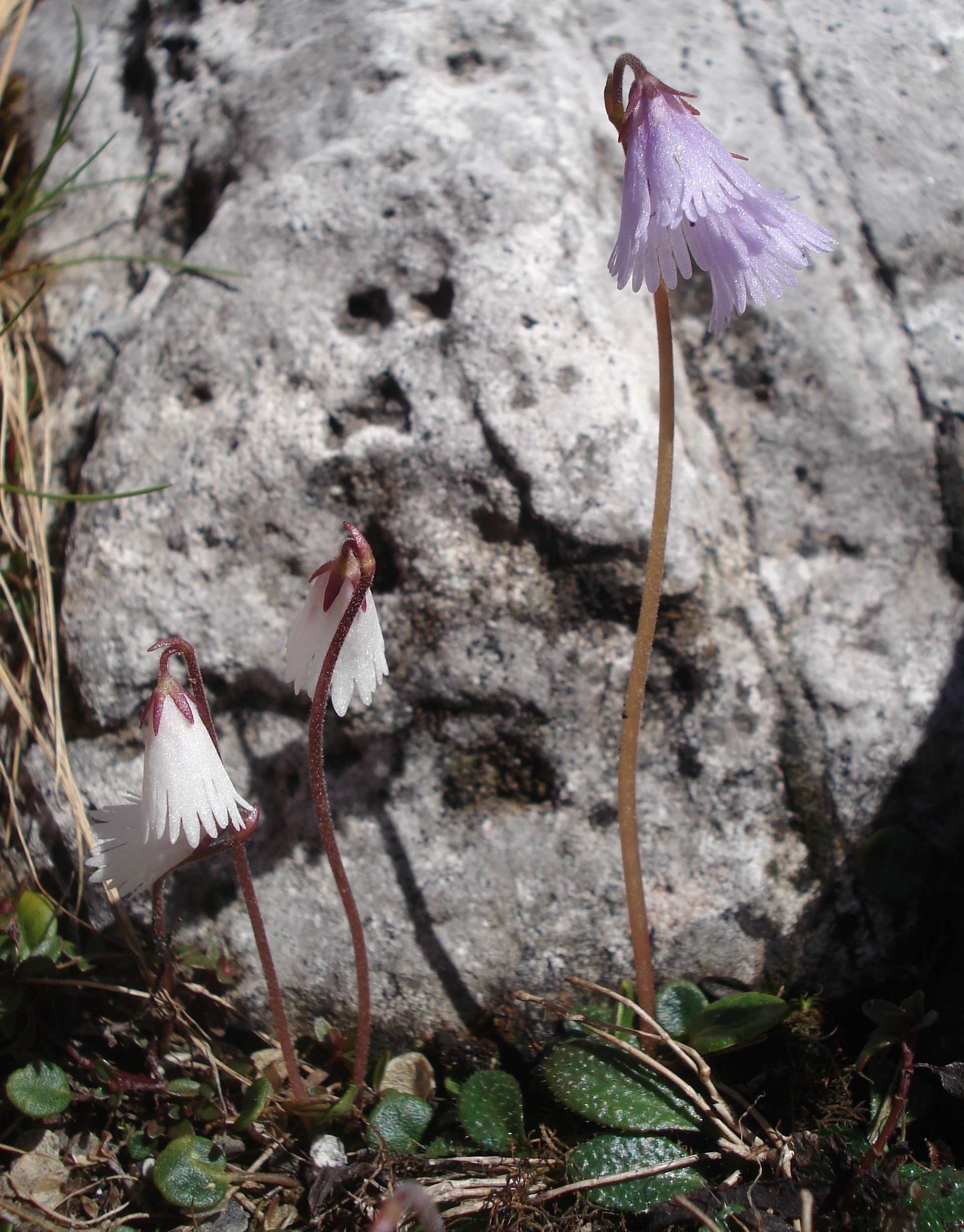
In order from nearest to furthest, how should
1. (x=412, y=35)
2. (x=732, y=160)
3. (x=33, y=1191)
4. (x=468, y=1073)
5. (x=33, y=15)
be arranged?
(x=732, y=160) → (x=33, y=1191) → (x=468, y=1073) → (x=412, y=35) → (x=33, y=15)

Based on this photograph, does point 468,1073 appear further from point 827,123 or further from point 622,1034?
point 827,123

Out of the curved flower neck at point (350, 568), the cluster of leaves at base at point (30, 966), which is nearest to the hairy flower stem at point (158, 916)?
the cluster of leaves at base at point (30, 966)

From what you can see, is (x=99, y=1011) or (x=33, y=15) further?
(x=33, y=15)

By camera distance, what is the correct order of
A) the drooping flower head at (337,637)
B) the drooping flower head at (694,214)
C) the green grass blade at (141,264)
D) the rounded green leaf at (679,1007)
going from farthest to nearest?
the green grass blade at (141,264) → the rounded green leaf at (679,1007) → the drooping flower head at (337,637) → the drooping flower head at (694,214)

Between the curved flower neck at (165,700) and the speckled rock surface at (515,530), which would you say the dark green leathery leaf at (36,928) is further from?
the curved flower neck at (165,700)

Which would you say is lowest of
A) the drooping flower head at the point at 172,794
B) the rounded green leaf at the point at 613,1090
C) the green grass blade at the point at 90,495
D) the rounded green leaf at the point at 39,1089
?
the rounded green leaf at the point at 39,1089

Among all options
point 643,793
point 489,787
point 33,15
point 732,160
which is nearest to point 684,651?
point 643,793

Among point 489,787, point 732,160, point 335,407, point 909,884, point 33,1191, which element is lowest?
point 33,1191

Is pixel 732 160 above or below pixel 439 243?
above
